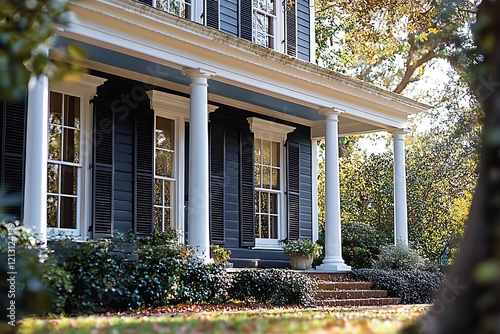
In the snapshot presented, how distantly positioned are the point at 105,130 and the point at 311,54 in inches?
258

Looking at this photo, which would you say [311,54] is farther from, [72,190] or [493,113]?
[493,113]

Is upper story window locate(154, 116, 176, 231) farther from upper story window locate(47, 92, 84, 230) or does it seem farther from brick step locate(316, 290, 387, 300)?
brick step locate(316, 290, 387, 300)

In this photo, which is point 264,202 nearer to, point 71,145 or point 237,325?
point 71,145

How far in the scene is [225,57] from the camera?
12617mm

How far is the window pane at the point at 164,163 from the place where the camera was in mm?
14094

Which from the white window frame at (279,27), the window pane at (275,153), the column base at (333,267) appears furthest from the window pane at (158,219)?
the white window frame at (279,27)

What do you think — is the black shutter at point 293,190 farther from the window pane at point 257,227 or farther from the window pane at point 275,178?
the window pane at point 257,227

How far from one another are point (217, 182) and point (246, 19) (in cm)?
365

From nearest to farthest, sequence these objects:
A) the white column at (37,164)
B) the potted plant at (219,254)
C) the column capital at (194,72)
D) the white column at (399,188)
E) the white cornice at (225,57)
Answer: the white column at (37,164)
the white cornice at (225,57)
the column capital at (194,72)
the potted plant at (219,254)
the white column at (399,188)

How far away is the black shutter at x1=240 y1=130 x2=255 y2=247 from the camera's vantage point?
15.7m

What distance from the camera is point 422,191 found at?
2245cm

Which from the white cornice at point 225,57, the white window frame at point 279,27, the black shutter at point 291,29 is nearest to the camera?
the white cornice at point 225,57

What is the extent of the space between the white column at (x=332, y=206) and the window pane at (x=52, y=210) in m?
5.52

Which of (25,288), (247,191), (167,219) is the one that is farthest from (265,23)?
(25,288)
